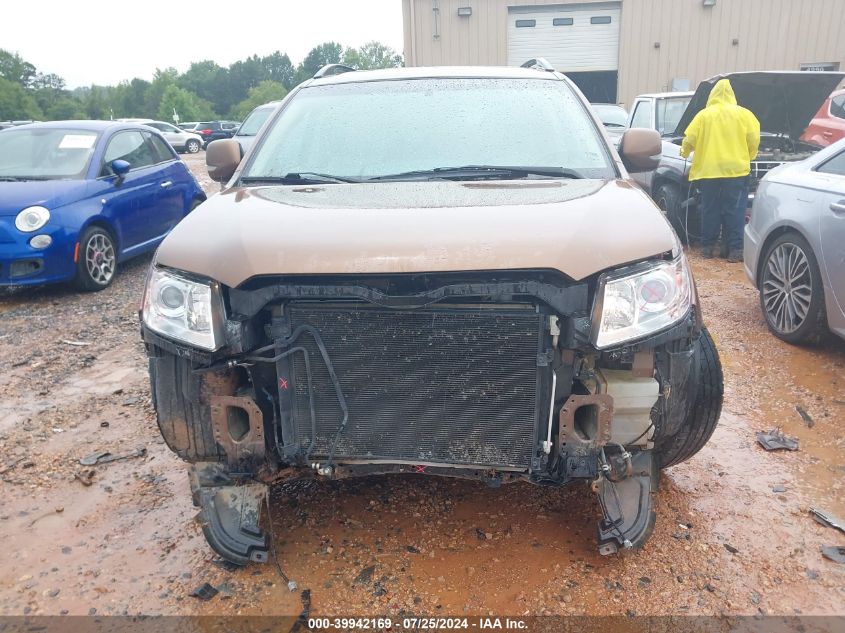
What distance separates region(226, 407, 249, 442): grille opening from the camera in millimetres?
2277

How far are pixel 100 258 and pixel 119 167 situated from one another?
0.95 meters

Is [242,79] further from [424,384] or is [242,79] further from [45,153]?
[424,384]

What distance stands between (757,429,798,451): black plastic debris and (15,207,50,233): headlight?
5951 mm

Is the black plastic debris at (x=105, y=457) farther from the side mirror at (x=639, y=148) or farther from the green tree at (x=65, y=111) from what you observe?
the green tree at (x=65, y=111)

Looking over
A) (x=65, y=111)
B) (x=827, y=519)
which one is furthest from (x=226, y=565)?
(x=65, y=111)

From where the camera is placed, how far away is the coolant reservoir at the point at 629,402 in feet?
7.40

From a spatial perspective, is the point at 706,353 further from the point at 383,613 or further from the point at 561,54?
the point at 561,54

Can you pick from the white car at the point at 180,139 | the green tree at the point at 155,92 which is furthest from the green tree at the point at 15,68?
the white car at the point at 180,139

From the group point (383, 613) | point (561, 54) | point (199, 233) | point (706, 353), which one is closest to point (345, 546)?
point (383, 613)

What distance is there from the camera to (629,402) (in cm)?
226

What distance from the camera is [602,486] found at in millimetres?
2484

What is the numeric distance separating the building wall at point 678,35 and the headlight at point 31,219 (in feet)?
49.2

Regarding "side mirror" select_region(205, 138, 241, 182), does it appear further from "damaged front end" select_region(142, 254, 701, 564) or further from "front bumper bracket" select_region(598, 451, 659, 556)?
"front bumper bracket" select_region(598, 451, 659, 556)

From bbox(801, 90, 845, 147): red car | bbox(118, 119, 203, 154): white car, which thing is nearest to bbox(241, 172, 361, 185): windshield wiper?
bbox(801, 90, 845, 147): red car
